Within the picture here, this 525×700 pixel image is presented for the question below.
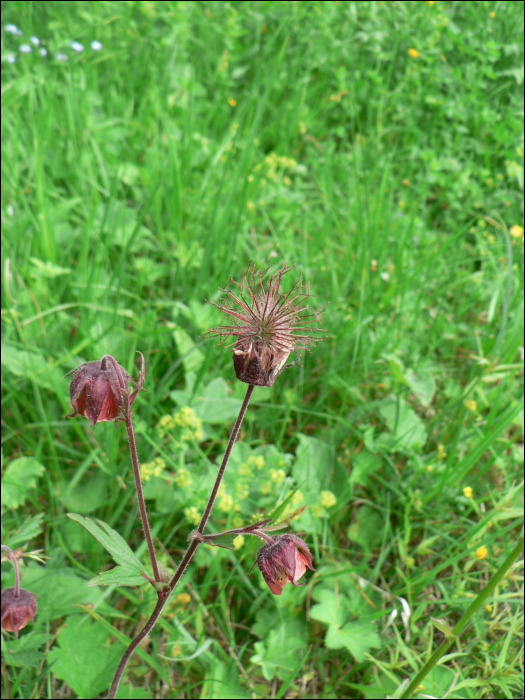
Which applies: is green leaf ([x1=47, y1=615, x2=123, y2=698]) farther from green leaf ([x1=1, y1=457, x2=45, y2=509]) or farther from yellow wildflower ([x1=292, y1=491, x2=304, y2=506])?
yellow wildflower ([x1=292, y1=491, x2=304, y2=506])

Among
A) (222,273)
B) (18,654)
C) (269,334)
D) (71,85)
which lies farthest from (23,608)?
(71,85)

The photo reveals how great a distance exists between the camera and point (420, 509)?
2318 millimetres

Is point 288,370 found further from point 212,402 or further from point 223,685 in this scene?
point 223,685

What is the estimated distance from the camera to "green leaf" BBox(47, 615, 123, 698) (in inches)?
71.6

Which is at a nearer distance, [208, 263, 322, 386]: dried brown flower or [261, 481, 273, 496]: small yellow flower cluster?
[208, 263, 322, 386]: dried brown flower

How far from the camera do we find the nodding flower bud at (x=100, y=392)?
3.96 ft

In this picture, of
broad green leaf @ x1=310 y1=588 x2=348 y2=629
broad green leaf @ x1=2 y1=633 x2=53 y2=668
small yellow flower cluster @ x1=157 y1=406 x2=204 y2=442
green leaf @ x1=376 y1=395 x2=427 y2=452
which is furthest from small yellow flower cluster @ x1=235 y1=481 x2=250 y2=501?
broad green leaf @ x1=2 y1=633 x2=53 y2=668

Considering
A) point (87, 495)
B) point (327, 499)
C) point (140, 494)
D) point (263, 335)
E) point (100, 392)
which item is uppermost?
point (263, 335)

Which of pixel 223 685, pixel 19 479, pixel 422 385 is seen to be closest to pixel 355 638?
pixel 223 685

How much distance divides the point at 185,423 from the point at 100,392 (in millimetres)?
1006

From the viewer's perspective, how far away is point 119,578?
1.25 meters

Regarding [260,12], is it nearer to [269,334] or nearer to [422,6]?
[422,6]

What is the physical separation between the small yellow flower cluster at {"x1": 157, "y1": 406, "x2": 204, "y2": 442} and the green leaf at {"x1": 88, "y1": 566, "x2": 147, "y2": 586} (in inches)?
35.9

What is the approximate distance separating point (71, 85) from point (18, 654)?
304cm
